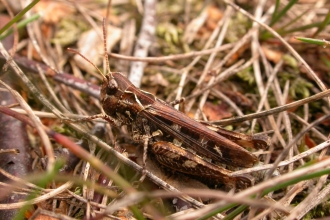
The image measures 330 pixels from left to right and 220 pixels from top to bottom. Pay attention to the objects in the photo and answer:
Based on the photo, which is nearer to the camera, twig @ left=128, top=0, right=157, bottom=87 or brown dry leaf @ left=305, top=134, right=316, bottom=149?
brown dry leaf @ left=305, top=134, right=316, bottom=149

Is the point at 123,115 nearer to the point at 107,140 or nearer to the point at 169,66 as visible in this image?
the point at 107,140

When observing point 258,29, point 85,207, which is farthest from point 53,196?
point 258,29

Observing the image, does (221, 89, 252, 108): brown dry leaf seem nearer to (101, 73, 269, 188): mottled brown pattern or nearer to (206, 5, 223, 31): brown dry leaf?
(101, 73, 269, 188): mottled brown pattern

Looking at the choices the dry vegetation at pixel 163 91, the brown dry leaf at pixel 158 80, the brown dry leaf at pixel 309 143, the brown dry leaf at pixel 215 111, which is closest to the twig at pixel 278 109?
the dry vegetation at pixel 163 91

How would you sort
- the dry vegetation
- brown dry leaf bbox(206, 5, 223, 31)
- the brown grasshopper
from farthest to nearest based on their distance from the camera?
brown dry leaf bbox(206, 5, 223, 31) → the brown grasshopper → the dry vegetation

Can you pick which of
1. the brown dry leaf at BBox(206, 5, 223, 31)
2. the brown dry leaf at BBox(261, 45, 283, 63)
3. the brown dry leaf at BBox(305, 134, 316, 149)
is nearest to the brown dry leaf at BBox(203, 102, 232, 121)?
the brown dry leaf at BBox(305, 134, 316, 149)

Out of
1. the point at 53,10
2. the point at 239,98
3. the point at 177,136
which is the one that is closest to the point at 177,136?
the point at 177,136
